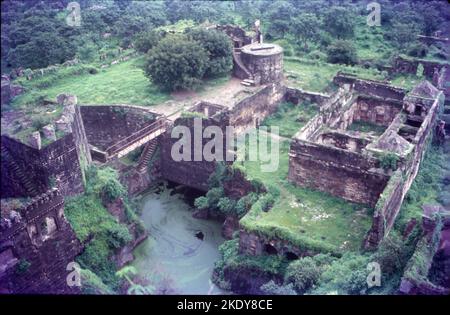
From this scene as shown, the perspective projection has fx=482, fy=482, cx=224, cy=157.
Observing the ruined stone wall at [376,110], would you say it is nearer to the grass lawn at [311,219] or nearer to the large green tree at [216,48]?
the grass lawn at [311,219]

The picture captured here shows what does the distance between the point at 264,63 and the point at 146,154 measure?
841cm

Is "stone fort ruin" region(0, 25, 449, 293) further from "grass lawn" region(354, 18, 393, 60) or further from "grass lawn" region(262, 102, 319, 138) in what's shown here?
"grass lawn" region(354, 18, 393, 60)

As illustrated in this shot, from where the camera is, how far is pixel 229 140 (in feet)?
72.6

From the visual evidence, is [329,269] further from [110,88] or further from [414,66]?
[414,66]

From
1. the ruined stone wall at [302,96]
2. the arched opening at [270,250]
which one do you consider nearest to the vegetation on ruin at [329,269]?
the arched opening at [270,250]

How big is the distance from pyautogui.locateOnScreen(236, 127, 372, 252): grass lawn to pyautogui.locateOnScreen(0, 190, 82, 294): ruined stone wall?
6082mm

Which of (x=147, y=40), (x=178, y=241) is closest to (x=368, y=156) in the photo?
(x=178, y=241)

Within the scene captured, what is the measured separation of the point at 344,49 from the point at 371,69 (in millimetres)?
2676

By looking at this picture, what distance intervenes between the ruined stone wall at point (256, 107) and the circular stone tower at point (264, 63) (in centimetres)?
64

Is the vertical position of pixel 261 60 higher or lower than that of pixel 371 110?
higher

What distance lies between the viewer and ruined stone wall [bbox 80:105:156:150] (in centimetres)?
2439

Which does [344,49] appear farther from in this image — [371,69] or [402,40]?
[402,40]
